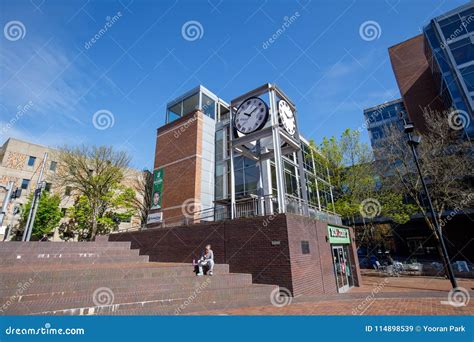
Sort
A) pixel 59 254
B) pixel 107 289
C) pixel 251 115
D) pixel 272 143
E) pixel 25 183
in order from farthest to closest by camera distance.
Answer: pixel 25 183, pixel 272 143, pixel 251 115, pixel 59 254, pixel 107 289

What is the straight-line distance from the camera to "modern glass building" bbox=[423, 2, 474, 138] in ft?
86.7

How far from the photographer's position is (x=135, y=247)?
16969 mm

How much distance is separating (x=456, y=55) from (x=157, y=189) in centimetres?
3927

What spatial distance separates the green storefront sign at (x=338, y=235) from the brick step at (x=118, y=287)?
7311 mm

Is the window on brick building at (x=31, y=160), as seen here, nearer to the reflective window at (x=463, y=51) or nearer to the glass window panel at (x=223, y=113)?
the glass window panel at (x=223, y=113)

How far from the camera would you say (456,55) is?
2808 cm

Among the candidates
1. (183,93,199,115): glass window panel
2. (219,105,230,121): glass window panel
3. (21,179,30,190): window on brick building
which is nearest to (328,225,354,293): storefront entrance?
(219,105,230,121): glass window panel

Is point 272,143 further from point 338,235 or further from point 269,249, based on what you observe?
point 338,235

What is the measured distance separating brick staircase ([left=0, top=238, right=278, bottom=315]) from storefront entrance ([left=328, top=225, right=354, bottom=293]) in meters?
6.39

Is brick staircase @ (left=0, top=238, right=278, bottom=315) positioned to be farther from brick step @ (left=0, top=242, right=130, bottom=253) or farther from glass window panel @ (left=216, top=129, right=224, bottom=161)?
glass window panel @ (left=216, top=129, right=224, bottom=161)

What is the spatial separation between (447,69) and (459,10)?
7.51 m

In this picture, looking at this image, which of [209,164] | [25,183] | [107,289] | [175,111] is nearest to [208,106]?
[175,111]

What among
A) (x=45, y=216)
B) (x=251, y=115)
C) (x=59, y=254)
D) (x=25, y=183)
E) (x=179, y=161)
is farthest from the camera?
(x=25, y=183)

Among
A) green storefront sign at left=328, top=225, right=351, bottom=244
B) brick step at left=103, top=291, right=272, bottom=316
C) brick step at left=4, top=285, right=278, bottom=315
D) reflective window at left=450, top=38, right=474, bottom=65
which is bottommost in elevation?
brick step at left=103, top=291, right=272, bottom=316
